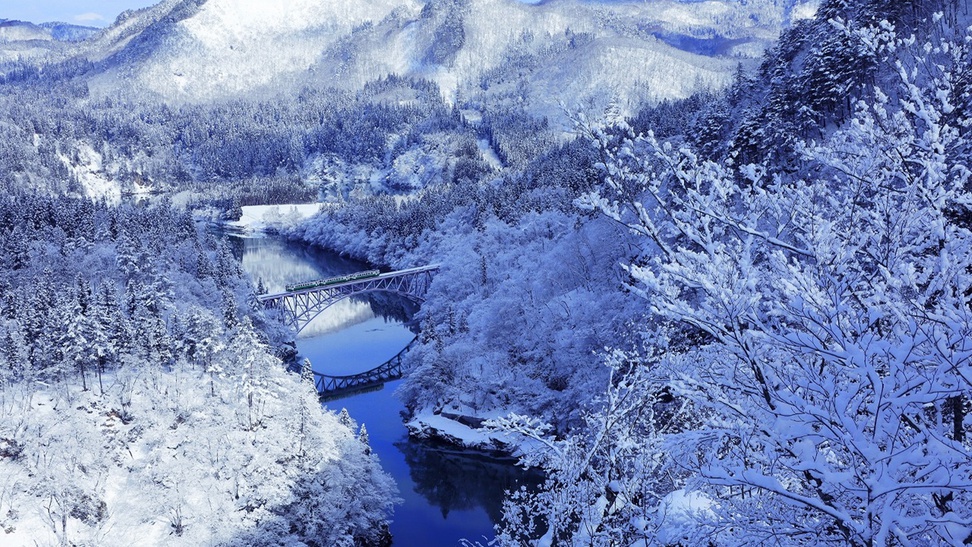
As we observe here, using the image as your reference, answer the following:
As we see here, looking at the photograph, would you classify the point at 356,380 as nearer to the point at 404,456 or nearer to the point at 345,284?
the point at 345,284

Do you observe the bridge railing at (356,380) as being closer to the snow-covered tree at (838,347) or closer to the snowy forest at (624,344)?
the snowy forest at (624,344)

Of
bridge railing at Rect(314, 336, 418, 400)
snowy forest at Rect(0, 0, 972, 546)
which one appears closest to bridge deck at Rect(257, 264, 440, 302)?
snowy forest at Rect(0, 0, 972, 546)

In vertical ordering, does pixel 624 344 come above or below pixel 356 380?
above

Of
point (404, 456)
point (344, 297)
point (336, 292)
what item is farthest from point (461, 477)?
point (344, 297)

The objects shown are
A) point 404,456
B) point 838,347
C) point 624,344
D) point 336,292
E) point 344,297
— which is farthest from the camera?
point 344,297

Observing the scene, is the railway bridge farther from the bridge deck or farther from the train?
the train

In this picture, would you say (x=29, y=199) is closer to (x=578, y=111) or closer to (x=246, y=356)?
(x=246, y=356)

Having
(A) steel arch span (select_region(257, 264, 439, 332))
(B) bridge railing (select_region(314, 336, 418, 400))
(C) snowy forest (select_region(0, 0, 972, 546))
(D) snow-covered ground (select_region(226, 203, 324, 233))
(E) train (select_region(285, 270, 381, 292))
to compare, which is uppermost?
(C) snowy forest (select_region(0, 0, 972, 546))

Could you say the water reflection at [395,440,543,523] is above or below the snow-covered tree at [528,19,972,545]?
below
